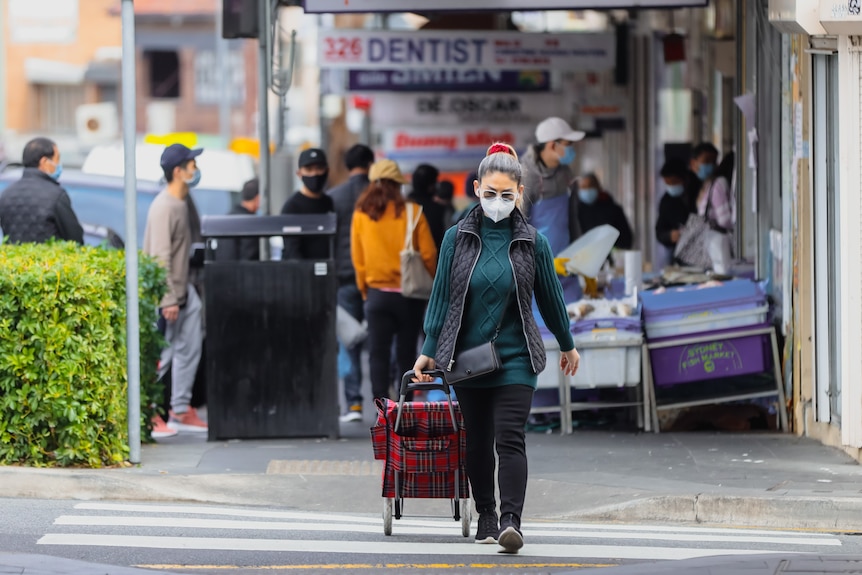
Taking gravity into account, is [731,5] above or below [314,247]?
above

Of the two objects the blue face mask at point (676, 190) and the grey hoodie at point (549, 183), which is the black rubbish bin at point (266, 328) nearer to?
the grey hoodie at point (549, 183)

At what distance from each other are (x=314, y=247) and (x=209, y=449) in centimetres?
182

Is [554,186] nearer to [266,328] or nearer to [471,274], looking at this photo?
[266,328]

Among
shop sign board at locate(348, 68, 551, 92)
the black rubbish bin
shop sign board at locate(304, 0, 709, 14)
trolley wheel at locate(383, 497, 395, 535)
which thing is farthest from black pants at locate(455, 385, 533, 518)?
shop sign board at locate(348, 68, 551, 92)

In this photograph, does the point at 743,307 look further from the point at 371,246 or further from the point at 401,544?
the point at 401,544

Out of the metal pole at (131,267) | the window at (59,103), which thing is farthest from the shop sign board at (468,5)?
the window at (59,103)

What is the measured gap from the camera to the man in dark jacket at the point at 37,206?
1154cm

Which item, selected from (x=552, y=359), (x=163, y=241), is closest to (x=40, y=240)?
(x=163, y=241)

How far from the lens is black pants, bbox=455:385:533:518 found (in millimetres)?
7402

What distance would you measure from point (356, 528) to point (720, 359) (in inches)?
151

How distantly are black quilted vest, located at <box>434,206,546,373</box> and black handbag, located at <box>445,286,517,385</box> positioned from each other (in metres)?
0.04

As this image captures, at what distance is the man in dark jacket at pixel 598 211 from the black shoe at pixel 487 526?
28.2 ft

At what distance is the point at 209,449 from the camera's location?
10648 mm

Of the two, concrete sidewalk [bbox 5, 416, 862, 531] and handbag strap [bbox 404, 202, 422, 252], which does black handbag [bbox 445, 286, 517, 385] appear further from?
handbag strap [bbox 404, 202, 422, 252]
